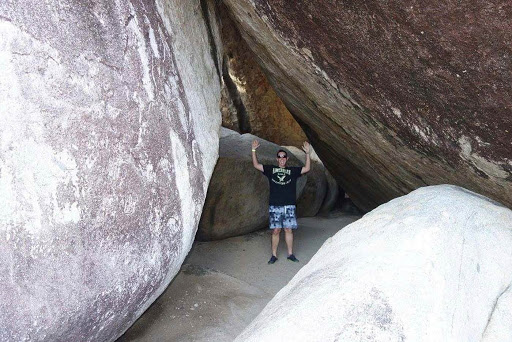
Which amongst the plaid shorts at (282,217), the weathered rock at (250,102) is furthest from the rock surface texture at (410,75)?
the weathered rock at (250,102)

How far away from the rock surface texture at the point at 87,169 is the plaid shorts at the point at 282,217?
1.83 m

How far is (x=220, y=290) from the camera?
351 cm

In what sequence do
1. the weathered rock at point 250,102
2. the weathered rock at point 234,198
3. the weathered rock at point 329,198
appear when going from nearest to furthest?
the weathered rock at point 234,198
the weathered rock at point 250,102
the weathered rock at point 329,198

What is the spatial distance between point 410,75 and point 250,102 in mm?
4192

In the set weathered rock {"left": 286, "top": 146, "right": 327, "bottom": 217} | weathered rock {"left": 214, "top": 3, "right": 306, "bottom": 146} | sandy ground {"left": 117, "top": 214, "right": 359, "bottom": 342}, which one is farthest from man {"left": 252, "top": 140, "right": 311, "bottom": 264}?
weathered rock {"left": 214, "top": 3, "right": 306, "bottom": 146}

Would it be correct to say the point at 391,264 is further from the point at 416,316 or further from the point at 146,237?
the point at 146,237

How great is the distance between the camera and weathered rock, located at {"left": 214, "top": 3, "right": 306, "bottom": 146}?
6.28 metres

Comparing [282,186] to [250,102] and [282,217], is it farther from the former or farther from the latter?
[250,102]

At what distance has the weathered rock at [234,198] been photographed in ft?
15.2

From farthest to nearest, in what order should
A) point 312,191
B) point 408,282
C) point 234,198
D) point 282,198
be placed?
point 312,191 < point 234,198 < point 282,198 < point 408,282

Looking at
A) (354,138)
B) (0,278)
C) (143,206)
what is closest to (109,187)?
(143,206)

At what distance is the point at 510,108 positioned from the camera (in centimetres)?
228

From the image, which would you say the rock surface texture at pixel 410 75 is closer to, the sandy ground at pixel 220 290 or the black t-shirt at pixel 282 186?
the black t-shirt at pixel 282 186

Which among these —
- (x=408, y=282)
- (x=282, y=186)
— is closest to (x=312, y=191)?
(x=282, y=186)
